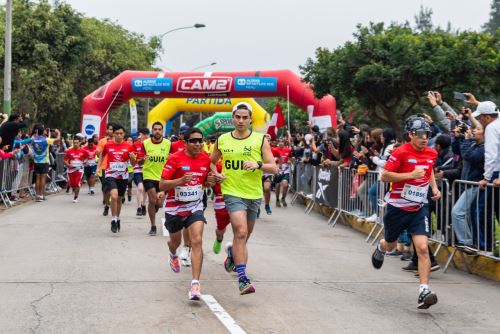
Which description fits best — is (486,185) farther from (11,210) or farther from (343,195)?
(11,210)

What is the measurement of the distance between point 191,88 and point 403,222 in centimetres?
2014

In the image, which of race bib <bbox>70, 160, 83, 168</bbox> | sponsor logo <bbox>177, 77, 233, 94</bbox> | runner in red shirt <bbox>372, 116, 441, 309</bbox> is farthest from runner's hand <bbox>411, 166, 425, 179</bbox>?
sponsor logo <bbox>177, 77, 233, 94</bbox>

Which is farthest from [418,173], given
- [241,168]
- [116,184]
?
[116,184]

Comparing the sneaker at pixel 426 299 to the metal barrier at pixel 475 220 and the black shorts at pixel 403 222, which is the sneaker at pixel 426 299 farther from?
the metal barrier at pixel 475 220

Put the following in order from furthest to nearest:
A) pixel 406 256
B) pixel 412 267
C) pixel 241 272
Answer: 1. pixel 406 256
2. pixel 412 267
3. pixel 241 272

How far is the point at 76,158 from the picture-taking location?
2202cm

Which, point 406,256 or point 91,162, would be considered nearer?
point 406,256

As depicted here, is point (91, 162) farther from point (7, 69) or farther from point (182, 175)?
point (182, 175)

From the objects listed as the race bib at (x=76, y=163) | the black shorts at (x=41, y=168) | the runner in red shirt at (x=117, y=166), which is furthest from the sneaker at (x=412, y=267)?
the race bib at (x=76, y=163)

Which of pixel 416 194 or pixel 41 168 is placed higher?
pixel 416 194

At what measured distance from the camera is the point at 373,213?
1389 cm

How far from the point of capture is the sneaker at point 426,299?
23.6 feet

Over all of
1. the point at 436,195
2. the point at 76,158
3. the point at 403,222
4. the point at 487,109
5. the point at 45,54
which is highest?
the point at 45,54

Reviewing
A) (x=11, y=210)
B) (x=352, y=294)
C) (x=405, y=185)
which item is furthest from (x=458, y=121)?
(x=11, y=210)
